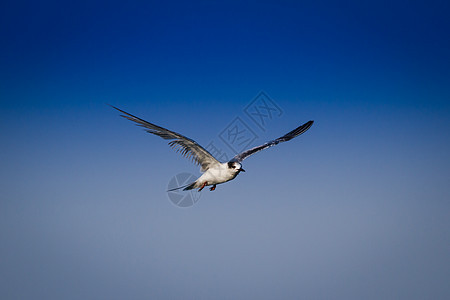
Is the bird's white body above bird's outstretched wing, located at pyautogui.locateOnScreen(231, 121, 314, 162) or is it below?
below

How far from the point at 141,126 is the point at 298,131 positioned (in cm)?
697

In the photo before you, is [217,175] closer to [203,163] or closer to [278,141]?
[203,163]

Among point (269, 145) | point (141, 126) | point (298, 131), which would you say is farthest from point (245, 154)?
point (141, 126)

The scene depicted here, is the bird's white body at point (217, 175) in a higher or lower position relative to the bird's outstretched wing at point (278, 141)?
lower

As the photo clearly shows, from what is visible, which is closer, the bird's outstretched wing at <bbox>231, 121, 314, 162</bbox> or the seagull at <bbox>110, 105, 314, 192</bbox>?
the seagull at <bbox>110, 105, 314, 192</bbox>

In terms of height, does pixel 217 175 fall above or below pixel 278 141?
below

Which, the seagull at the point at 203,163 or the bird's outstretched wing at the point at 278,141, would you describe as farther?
the bird's outstretched wing at the point at 278,141

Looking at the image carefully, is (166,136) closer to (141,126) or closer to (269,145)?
(141,126)

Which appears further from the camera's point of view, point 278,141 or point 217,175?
point 278,141

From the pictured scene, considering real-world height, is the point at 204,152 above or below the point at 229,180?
above

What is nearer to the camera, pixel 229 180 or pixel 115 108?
pixel 115 108

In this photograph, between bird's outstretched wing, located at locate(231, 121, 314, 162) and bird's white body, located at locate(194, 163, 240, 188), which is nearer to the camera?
bird's white body, located at locate(194, 163, 240, 188)

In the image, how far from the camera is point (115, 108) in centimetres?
688

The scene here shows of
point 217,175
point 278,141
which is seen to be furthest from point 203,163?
point 278,141
